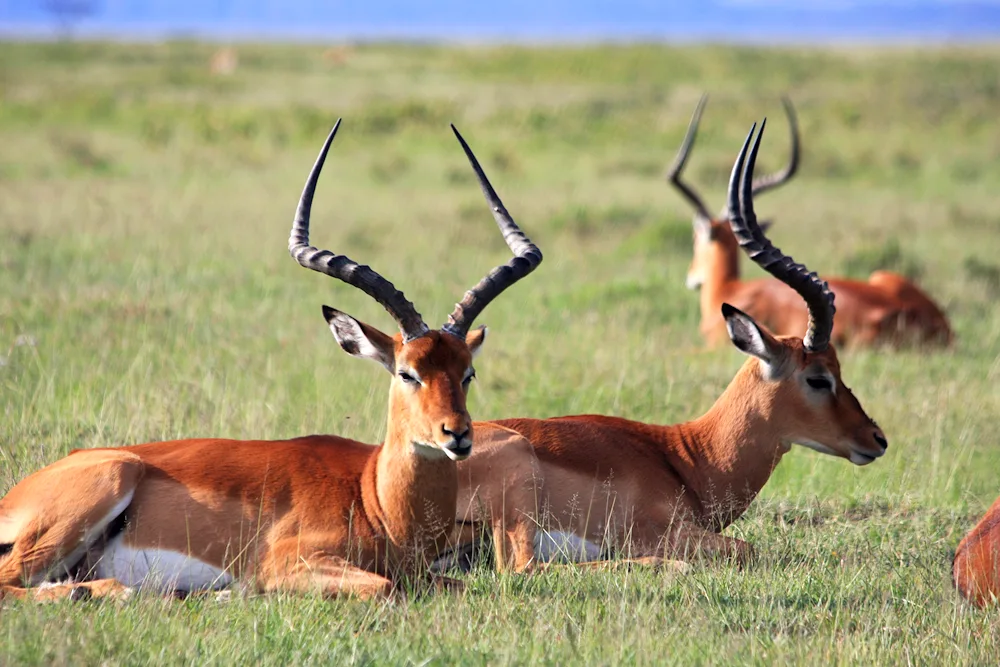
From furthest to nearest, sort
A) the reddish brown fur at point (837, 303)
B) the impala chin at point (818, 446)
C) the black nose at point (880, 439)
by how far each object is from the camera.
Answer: the reddish brown fur at point (837, 303) → the impala chin at point (818, 446) → the black nose at point (880, 439)

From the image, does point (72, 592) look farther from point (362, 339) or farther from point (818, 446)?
point (818, 446)

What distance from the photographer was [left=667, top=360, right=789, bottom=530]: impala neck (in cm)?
555

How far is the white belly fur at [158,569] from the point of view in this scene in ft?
14.8

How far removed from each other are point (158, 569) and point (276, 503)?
462mm

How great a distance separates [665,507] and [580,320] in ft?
14.1

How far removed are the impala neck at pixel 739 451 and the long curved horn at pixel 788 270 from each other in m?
0.28

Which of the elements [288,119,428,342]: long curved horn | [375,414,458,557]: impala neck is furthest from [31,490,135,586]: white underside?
[288,119,428,342]: long curved horn

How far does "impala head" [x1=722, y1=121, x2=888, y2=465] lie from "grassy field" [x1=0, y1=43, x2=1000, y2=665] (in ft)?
1.23

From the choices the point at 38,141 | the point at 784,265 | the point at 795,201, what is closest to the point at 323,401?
the point at 784,265

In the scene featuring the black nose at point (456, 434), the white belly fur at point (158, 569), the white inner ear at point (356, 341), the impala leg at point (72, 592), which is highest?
the white inner ear at point (356, 341)

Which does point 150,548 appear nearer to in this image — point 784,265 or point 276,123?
point 784,265

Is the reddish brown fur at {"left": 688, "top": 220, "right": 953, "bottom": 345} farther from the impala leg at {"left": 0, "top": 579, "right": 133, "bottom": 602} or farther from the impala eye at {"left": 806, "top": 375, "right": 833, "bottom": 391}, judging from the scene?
the impala leg at {"left": 0, "top": 579, "right": 133, "bottom": 602}

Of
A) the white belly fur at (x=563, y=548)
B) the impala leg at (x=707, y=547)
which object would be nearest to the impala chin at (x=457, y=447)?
the white belly fur at (x=563, y=548)

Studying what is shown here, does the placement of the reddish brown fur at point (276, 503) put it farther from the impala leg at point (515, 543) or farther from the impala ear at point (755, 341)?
the impala ear at point (755, 341)
